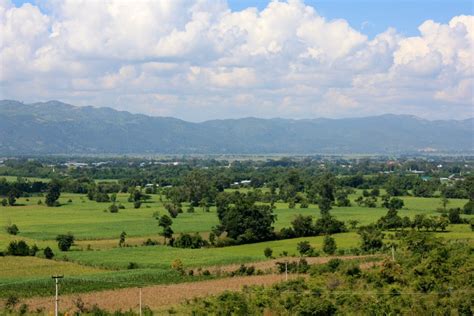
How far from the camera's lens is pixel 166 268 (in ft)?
154

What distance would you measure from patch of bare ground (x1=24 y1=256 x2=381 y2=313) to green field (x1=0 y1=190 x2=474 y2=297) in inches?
70.2

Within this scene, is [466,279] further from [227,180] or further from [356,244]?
[227,180]

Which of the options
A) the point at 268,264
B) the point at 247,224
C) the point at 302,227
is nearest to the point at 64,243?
the point at 247,224

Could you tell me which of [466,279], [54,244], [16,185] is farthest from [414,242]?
[16,185]

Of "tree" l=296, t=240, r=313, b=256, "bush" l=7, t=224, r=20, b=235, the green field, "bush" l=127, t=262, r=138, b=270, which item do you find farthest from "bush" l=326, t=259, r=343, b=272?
"bush" l=7, t=224, r=20, b=235

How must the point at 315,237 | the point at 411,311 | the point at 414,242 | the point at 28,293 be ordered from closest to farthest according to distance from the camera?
the point at 411,311 < the point at 28,293 < the point at 414,242 < the point at 315,237

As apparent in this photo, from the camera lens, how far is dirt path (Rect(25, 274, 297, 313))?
112 ft

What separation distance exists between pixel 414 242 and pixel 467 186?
6616 cm

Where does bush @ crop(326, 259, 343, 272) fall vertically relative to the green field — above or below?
above

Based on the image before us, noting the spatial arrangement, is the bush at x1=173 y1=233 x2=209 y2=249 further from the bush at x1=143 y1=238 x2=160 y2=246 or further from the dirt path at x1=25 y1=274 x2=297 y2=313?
the dirt path at x1=25 y1=274 x2=297 y2=313

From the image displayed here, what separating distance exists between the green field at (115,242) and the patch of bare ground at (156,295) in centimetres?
178

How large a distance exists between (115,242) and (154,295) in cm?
2541

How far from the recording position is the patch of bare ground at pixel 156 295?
34.1 m

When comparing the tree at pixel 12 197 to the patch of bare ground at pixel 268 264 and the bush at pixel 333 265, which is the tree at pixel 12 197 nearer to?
the patch of bare ground at pixel 268 264
